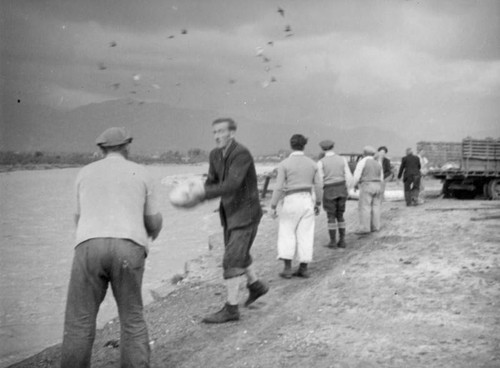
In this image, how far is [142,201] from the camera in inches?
174

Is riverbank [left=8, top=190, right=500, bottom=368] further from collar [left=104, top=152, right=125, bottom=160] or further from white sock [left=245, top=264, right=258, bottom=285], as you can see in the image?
collar [left=104, top=152, right=125, bottom=160]

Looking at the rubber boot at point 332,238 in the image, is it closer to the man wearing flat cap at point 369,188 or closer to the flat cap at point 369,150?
the man wearing flat cap at point 369,188

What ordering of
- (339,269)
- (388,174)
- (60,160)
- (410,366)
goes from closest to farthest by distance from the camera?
(410,366) < (339,269) < (388,174) < (60,160)

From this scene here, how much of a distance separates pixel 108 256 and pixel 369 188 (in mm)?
8024

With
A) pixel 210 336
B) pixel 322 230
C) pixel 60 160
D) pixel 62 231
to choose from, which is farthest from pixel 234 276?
pixel 60 160

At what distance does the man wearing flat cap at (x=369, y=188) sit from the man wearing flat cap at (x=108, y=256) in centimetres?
735

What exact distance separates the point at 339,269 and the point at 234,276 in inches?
110

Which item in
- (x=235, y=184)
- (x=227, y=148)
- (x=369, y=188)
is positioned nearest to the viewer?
(x=235, y=184)

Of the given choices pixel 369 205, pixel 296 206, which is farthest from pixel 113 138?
pixel 369 205

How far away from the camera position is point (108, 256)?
13.8 ft

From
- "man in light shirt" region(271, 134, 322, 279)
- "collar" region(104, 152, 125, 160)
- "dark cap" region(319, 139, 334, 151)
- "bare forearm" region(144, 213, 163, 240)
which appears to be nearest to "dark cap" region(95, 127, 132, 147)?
"collar" region(104, 152, 125, 160)

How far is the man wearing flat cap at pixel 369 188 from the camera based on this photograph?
37.6 ft

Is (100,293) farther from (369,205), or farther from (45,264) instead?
(45,264)

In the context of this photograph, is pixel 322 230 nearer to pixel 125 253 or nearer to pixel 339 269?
pixel 339 269
